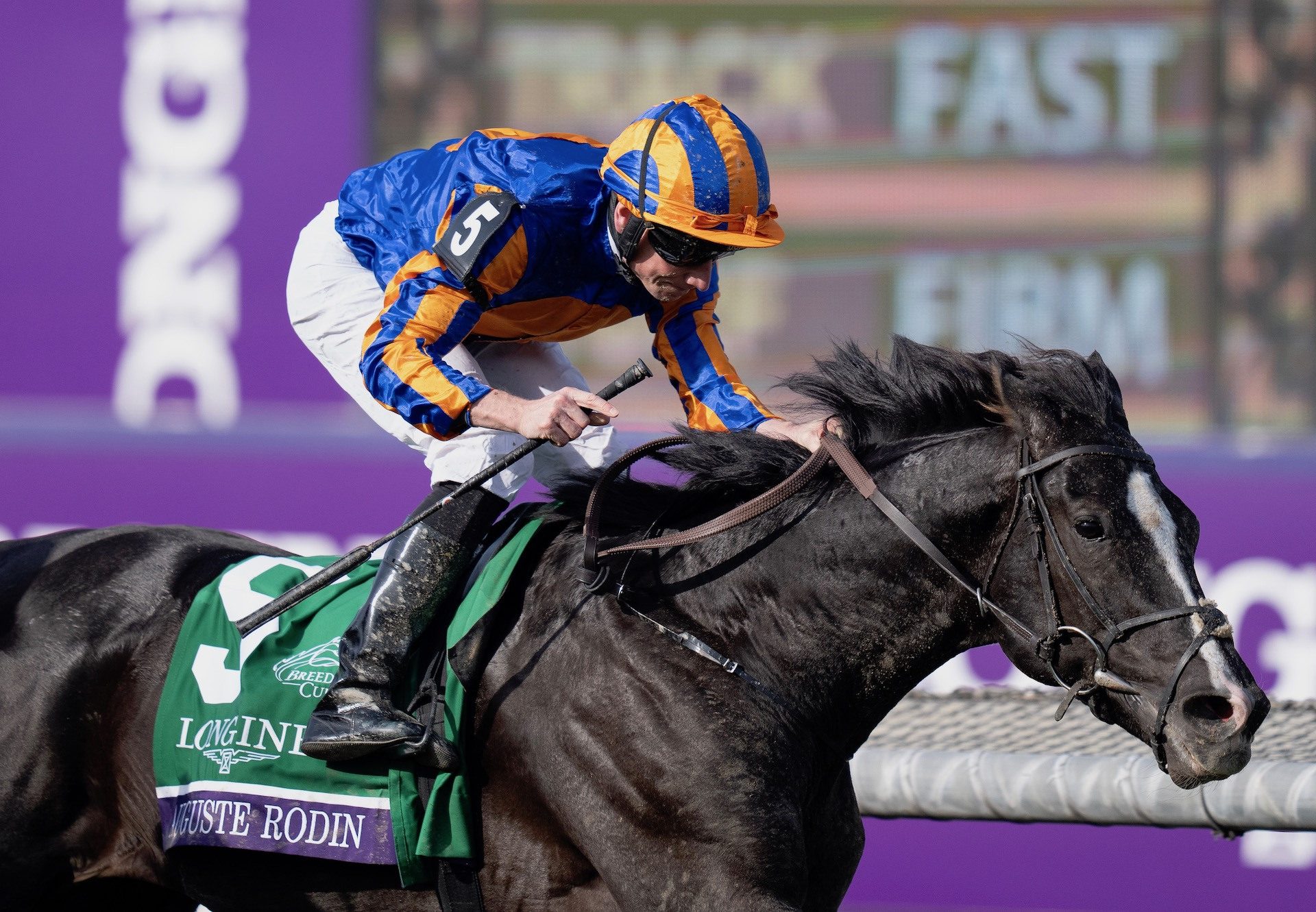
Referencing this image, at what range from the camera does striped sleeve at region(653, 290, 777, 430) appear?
309cm

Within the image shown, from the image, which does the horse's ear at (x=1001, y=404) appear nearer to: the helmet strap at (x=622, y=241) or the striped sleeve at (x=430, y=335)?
the helmet strap at (x=622, y=241)

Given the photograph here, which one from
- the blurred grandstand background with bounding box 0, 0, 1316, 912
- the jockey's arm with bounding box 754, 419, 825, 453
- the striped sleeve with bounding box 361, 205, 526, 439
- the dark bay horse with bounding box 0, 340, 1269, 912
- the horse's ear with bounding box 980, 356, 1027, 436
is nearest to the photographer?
the dark bay horse with bounding box 0, 340, 1269, 912

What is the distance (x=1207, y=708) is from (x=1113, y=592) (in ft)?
0.69

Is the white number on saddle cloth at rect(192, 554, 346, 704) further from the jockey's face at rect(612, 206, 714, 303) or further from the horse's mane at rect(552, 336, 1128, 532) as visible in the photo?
the jockey's face at rect(612, 206, 714, 303)

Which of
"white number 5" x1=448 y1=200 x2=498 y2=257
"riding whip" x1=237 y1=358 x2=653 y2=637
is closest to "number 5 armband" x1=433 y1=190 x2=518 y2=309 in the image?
"white number 5" x1=448 y1=200 x2=498 y2=257

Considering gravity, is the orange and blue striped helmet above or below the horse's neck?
above

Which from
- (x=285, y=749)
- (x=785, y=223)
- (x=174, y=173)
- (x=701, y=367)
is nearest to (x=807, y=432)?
(x=701, y=367)

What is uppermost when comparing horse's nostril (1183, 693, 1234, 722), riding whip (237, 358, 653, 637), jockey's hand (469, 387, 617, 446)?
jockey's hand (469, 387, 617, 446)

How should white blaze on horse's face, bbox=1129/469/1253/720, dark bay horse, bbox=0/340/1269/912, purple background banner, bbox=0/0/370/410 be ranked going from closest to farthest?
white blaze on horse's face, bbox=1129/469/1253/720 < dark bay horse, bbox=0/340/1269/912 < purple background banner, bbox=0/0/370/410

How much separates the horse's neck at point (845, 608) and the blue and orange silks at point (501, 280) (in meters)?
0.44

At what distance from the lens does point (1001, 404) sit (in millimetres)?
2518

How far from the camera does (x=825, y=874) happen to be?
2652 mm

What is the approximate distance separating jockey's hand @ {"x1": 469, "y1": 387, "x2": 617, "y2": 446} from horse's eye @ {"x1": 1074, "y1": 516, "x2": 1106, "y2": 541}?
754mm

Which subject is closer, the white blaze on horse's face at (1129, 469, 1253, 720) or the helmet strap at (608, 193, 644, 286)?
the white blaze on horse's face at (1129, 469, 1253, 720)
